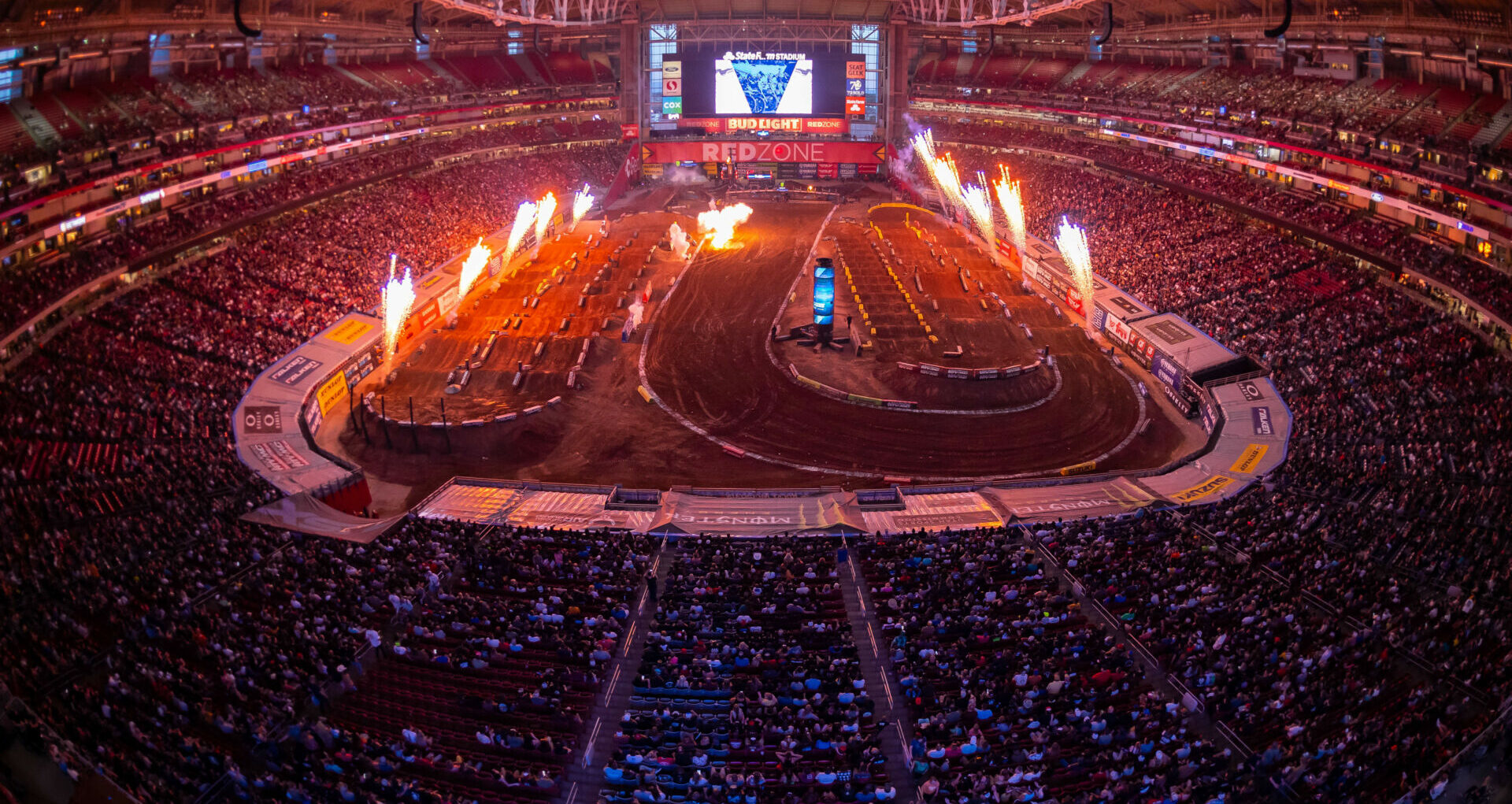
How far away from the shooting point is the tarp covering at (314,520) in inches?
1341

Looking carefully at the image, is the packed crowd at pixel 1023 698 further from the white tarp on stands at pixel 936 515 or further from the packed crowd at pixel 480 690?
the packed crowd at pixel 480 690

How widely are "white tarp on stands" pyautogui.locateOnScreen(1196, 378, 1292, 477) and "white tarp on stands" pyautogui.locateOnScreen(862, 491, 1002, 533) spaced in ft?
35.4

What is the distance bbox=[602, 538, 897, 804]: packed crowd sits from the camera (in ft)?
75.7

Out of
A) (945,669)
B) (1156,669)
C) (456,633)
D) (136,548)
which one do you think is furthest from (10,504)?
(1156,669)

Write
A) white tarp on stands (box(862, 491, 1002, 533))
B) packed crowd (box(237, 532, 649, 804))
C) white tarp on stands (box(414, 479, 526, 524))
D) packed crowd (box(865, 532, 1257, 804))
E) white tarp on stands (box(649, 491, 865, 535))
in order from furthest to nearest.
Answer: white tarp on stands (box(414, 479, 526, 524)) < white tarp on stands (box(862, 491, 1002, 533)) < white tarp on stands (box(649, 491, 865, 535)) < packed crowd (box(237, 532, 649, 804)) < packed crowd (box(865, 532, 1257, 804))

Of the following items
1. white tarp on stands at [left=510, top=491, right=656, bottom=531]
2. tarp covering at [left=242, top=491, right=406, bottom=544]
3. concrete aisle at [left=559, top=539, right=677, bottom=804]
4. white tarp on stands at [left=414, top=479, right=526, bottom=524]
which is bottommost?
concrete aisle at [left=559, top=539, right=677, bottom=804]

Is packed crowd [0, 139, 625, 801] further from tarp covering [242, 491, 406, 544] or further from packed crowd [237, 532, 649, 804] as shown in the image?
tarp covering [242, 491, 406, 544]

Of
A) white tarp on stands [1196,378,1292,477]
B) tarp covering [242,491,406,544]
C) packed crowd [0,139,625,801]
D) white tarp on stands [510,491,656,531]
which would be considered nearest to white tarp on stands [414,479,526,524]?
white tarp on stands [510,491,656,531]

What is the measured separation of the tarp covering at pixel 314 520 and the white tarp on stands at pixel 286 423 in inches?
74.4

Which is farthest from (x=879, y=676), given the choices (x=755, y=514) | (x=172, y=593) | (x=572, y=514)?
(x=172, y=593)

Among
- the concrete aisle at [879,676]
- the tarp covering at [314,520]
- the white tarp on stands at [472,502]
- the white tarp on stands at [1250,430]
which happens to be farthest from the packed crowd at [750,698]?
the white tarp on stands at [1250,430]

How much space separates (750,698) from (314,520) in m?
17.7

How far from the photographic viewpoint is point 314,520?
35062 millimetres

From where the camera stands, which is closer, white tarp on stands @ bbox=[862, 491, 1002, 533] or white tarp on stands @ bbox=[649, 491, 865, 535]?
white tarp on stands @ bbox=[649, 491, 865, 535]
